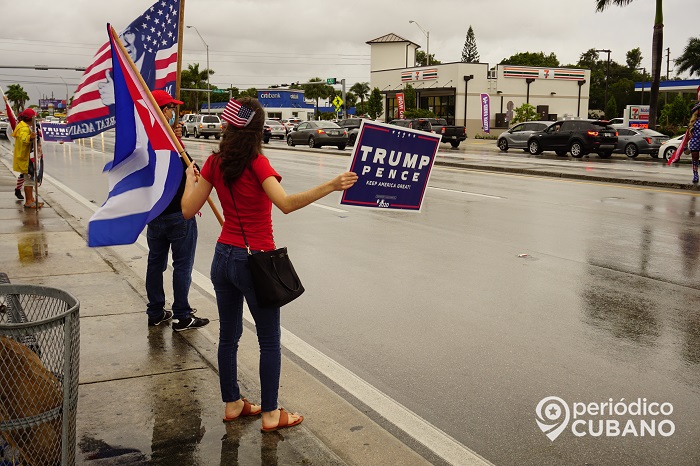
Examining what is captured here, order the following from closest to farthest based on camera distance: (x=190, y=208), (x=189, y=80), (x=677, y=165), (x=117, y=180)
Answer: (x=190, y=208) → (x=117, y=180) → (x=677, y=165) → (x=189, y=80)

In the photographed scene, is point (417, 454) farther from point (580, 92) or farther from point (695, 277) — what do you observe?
point (580, 92)

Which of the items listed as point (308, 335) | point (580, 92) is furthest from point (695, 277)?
point (580, 92)

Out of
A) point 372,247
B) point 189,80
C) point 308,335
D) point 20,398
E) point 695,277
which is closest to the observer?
point 20,398

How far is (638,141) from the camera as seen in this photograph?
30.4 meters

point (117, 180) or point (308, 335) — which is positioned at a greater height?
point (117, 180)

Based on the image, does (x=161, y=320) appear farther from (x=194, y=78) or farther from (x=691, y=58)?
(x=194, y=78)

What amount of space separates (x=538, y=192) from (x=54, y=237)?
10783 millimetres

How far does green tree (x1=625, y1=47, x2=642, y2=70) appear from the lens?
122 m

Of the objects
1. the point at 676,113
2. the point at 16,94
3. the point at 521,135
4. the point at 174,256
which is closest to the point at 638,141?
the point at 521,135

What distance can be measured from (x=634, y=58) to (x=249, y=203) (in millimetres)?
131595

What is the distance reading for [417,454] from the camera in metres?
3.77

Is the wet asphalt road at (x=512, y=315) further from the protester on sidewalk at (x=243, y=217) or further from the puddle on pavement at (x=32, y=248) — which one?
the puddle on pavement at (x=32, y=248)

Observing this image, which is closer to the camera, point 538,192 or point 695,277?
point 695,277

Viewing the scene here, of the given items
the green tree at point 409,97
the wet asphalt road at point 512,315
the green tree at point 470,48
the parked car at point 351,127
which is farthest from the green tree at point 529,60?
the wet asphalt road at point 512,315
